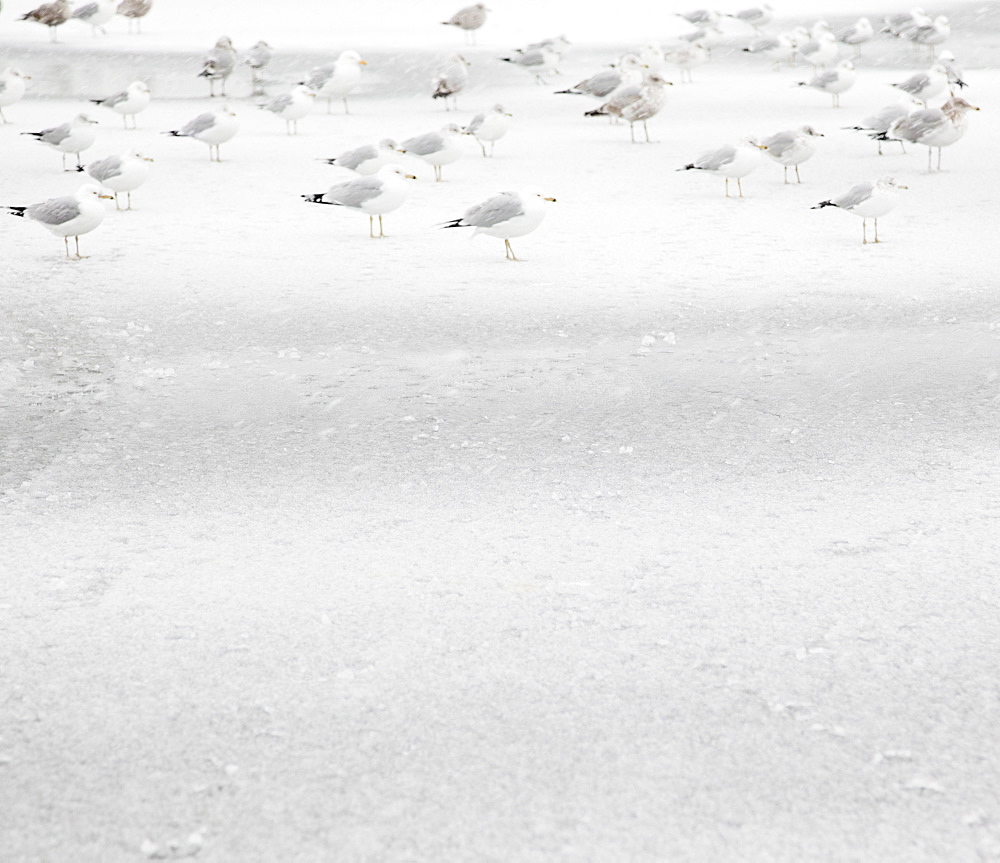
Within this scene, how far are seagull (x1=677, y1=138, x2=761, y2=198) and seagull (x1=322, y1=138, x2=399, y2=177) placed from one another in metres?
2.93

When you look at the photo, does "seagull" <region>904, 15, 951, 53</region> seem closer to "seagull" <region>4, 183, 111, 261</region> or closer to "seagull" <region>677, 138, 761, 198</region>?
"seagull" <region>677, 138, 761, 198</region>

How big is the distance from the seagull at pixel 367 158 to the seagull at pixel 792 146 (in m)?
3.67

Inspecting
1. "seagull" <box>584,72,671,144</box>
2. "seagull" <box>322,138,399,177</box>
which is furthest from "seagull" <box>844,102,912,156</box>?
"seagull" <box>322,138,399,177</box>

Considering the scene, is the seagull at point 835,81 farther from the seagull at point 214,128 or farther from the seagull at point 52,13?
the seagull at point 52,13

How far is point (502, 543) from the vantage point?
4.55m

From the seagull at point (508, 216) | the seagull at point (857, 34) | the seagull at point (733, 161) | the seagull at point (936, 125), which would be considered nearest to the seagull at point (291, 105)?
the seagull at point (733, 161)

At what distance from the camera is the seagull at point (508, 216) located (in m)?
8.58

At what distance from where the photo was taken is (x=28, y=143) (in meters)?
13.9

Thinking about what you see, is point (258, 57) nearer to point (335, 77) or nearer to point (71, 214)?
point (335, 77)

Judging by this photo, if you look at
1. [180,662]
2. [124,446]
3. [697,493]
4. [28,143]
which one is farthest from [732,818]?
[28,143]

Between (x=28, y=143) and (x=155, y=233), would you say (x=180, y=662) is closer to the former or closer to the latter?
(x=155, y=233)

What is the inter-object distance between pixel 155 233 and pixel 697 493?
6.16m

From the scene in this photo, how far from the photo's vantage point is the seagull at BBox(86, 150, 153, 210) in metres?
10.2

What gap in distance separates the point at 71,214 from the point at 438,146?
420 cm
